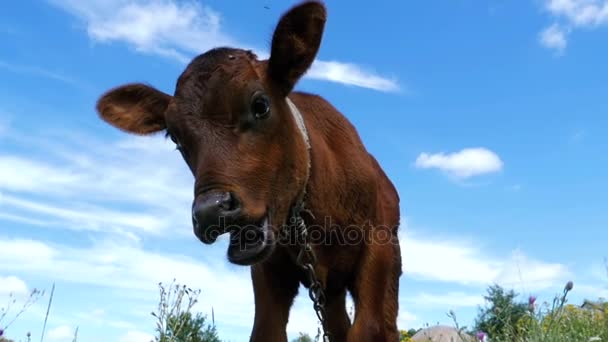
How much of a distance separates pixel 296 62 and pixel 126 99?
1569 millimetres

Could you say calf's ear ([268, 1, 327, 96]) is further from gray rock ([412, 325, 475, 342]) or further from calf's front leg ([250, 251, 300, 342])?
gray rock ([412, 325, 475, 342])

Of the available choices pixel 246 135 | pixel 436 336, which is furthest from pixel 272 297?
pixel 436 336

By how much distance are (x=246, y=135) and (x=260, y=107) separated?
0.26 m

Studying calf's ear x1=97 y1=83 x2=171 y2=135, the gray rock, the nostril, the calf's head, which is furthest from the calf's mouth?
the gray rock

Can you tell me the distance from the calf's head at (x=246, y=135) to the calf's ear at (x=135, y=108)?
2.77 ft

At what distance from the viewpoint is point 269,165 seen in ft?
15.6

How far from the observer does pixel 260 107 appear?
188 inches

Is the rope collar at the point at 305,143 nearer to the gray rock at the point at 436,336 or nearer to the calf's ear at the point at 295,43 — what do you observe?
the calf's ear at the point at 295,43

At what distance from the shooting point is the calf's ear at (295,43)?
5.04 meters

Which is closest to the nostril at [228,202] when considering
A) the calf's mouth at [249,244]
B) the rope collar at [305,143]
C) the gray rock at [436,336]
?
the calf's mouth at [249,244]

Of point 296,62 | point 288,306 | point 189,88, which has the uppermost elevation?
point 296,62

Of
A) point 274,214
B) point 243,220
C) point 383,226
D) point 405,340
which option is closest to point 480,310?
point 383,226

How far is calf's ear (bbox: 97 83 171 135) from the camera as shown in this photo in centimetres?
580

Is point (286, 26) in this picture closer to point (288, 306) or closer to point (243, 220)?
point (243, 220)
